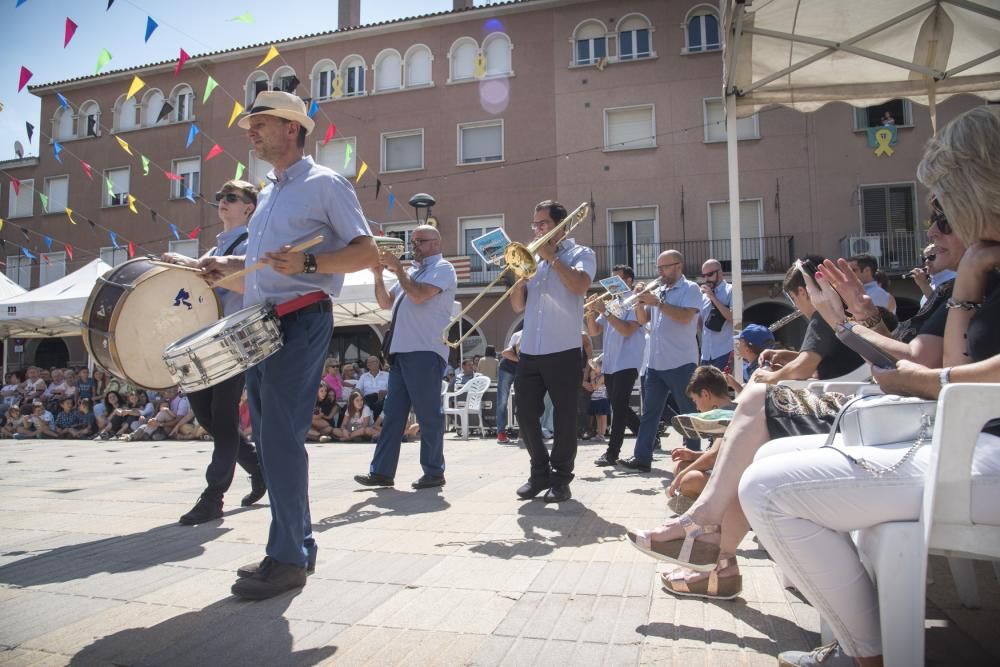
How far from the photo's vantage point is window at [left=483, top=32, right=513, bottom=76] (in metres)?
23.8

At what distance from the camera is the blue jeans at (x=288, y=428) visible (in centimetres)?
287

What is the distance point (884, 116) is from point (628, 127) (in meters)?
7.68

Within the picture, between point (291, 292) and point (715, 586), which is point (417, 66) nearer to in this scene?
point (291, 292)

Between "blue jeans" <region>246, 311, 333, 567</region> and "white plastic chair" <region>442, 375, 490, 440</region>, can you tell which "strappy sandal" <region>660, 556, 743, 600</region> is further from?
"white plastic chair" <region>442, 375, 490, 440</region>

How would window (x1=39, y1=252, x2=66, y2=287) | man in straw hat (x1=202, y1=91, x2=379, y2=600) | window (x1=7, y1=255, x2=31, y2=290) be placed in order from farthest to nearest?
window (x1=7, y1=255, x2=31, y2=290)
window (x1=39, y1=252, x2=66, y2=287)
man in straw hat (x1=202, y1=91, x2=379, y2=600)

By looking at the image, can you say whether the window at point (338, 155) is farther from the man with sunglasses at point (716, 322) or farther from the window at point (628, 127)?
the man with sunglasses at point (716, 322)

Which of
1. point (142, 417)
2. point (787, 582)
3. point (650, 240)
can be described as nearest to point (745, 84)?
point (787, 582)

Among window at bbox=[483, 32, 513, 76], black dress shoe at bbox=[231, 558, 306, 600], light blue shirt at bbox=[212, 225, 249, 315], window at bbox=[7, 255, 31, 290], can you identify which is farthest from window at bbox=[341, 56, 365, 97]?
black dress shoe at bbox=[231, 558, 306, 600]

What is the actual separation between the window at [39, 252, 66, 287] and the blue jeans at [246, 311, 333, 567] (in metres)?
30.2

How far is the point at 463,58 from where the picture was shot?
952 inches

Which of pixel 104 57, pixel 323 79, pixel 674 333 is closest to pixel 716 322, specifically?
pixel 674 333

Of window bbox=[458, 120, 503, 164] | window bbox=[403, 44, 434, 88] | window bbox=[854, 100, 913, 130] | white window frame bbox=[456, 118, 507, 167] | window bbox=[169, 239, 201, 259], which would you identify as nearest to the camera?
window bbox=[854, 100, 913, 130]

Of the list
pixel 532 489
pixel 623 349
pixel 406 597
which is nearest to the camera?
pixel 406 597

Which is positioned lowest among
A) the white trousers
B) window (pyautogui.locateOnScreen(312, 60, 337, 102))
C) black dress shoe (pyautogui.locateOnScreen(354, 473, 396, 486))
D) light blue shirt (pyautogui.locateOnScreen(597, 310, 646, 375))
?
black dress shoe (pyautogui.locateOnScreen(354, 473, 396, 486))
